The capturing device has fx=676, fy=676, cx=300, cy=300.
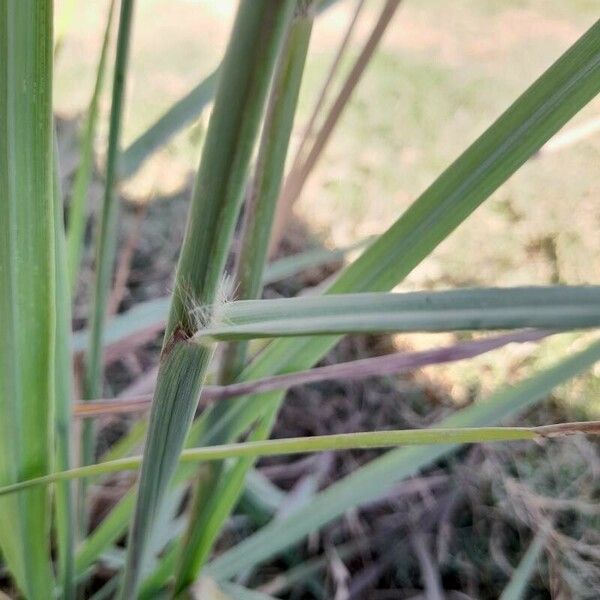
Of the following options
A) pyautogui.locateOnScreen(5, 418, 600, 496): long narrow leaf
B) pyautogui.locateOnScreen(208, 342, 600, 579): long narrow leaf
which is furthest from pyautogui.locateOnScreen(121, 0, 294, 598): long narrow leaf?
pyautogui.locateOnScreen(208, 342, 600, 579): long narrow leaf

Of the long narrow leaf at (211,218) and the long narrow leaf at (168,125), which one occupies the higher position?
the long narrow leaf at (168,125)

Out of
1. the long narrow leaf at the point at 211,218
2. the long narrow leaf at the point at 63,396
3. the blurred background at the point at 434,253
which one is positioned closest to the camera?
the long narrow leaf at the point at 211,218

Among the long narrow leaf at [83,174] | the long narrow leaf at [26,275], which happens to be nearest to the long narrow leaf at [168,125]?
the long narrow leaf at [83,174]

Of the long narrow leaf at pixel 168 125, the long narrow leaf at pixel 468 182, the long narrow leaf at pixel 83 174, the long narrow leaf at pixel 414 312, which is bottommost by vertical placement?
the long narrow leaf at pixel 414 312

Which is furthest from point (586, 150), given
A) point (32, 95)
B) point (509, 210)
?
point (32, 95)

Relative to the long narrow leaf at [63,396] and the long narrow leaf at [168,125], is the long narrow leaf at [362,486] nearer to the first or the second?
the long narrow leaf at [63,396]
